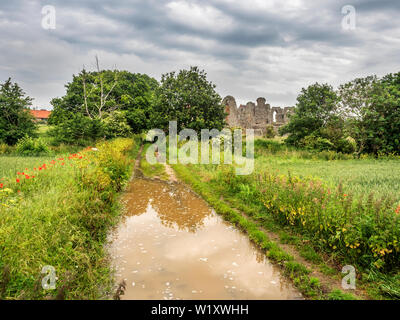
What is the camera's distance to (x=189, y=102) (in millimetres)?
26281

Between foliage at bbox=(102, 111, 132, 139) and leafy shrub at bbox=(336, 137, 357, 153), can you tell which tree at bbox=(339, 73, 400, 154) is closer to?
leafy shrub at bbox=(336, 137, 357, 153)

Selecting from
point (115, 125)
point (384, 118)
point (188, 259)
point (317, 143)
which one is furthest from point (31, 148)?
point (384, 118)

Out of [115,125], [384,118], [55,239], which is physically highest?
[384,118]

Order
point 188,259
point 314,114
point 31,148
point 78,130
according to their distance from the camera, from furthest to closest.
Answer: point 314,114 → point 78,130 → point 31,148 → point 188,259

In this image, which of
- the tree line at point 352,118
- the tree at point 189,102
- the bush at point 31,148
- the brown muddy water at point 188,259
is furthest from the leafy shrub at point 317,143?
the bush at point 31,148

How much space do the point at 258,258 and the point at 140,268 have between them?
2.47 m

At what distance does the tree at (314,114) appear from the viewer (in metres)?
22.1

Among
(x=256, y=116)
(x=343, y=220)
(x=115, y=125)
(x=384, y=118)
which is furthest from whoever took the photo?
(x=256, y=116)

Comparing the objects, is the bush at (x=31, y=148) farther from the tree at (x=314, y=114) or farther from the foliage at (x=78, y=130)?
the tree at (x=314, y=114)

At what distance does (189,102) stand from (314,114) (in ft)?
40.4

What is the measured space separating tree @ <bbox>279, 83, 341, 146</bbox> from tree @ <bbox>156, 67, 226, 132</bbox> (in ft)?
25.4

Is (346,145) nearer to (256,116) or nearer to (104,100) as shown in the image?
(256,116)

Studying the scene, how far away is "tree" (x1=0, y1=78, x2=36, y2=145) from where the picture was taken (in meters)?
20.0

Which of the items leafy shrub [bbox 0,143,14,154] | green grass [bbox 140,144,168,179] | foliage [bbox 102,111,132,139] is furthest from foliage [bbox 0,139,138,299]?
foliage [bbox 102,111,132,139]
